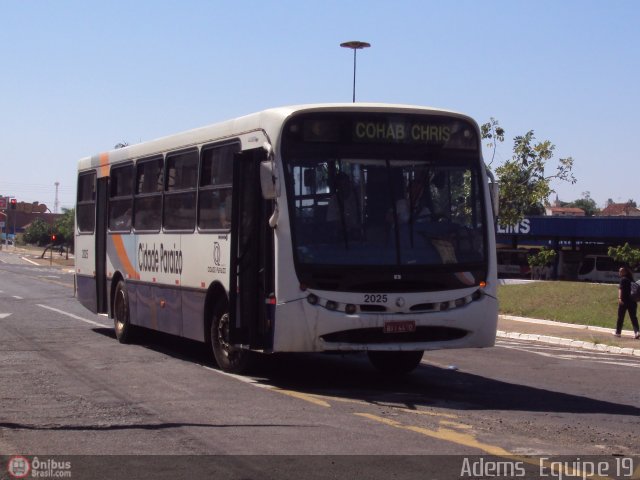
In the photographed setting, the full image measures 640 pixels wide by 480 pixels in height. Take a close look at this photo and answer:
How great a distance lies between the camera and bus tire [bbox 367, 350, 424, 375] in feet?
45.3

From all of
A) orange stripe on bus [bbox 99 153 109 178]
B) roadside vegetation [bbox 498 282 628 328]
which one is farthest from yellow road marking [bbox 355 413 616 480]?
roadside vegetation [bbox 498 282 628 328]

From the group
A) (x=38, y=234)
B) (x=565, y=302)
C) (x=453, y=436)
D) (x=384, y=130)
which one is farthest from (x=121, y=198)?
(x=38, y=234)

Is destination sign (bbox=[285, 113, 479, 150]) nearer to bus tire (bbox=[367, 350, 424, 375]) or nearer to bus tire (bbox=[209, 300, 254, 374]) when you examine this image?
bus tire (bbox=[209, 300, 254, 374])

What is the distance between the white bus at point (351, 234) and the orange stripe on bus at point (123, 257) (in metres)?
3.96

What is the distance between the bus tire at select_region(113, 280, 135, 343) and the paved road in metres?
0.25

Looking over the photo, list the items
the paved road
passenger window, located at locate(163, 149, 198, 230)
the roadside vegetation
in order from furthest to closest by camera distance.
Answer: the roadside vegetation → passenger window, located at locate(163, 149, 198, 230) → the paved road

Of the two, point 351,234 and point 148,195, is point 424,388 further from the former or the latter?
point 148,195

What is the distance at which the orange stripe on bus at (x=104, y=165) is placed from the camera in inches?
735

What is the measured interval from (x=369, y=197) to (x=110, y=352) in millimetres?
6304

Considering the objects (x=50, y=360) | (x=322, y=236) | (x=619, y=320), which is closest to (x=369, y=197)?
(x=322, y=236)

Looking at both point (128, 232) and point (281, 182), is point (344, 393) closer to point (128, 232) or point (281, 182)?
point (281, 182)

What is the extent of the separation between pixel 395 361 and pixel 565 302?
1579cm

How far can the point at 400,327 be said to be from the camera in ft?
38.3

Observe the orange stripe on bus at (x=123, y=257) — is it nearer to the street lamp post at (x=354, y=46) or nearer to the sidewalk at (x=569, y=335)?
the sidewalk at (x=569, y=335)
